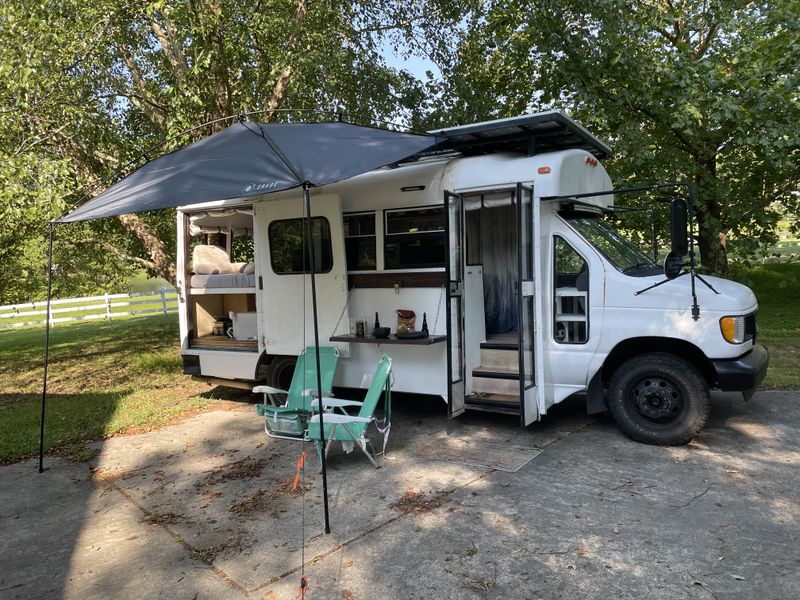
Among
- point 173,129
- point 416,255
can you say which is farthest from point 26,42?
point 416,255

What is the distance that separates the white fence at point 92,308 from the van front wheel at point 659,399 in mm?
19595

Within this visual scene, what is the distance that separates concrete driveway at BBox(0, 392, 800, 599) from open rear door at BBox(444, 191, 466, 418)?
19.4 inches

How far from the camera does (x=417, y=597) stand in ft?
10.4

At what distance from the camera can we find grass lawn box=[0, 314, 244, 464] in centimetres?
666

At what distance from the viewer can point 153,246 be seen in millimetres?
11109

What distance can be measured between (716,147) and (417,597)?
36.6 ft

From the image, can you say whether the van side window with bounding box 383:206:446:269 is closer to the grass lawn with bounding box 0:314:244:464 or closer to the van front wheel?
the van front wheel

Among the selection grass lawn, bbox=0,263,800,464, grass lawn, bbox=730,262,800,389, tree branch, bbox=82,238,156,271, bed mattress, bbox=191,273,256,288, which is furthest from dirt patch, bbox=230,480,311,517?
tree branch, bbox=82,238,156,271

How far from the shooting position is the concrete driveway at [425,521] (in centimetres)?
333

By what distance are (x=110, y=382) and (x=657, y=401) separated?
8154 millimetres

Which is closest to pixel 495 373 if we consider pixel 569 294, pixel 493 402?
pixel 493 402

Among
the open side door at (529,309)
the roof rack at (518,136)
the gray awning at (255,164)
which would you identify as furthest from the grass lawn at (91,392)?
the roof rack at (518,136)

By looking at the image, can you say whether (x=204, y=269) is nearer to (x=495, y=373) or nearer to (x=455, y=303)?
(x=455, y=303)

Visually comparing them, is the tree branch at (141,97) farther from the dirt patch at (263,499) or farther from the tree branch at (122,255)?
the dirt patch at (263,499)
